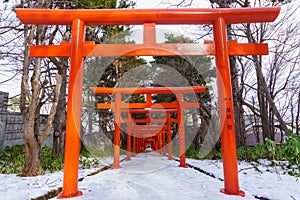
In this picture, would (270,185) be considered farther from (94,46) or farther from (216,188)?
(94,46)

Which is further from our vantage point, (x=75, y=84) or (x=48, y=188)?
(x=48, y=188)

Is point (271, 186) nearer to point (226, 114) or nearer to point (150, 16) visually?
point (226, 114)

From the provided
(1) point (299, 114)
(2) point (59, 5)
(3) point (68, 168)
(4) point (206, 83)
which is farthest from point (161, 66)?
(3) point (68, 168)

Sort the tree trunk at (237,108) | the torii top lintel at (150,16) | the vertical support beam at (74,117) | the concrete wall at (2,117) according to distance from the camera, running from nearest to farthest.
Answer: the vertical support beam at (74,117) → the torii top lintel at (150,16) → the tree trunk at (237,108) → the concrete wall at (2,117)

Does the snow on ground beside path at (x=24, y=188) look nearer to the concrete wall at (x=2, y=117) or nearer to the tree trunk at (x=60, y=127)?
the tree trunk at (x=60, y=127)

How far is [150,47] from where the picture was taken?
2.49 metres

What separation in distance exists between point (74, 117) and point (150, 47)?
131 centimetres

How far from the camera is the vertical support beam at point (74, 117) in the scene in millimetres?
2148

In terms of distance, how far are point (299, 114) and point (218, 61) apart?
7.03m

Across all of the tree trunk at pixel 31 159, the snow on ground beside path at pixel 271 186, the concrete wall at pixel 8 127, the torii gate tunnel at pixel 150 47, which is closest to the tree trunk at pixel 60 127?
the tree trunk at pixel 31 159

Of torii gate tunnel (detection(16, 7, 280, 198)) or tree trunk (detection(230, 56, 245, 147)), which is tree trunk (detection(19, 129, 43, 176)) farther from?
tree trunk (detection(230, 56, 245, 147))

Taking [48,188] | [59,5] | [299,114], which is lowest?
[48,188]

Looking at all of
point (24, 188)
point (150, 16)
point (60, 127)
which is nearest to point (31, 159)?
point (24, 188)

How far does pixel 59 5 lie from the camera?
586 centimetres
